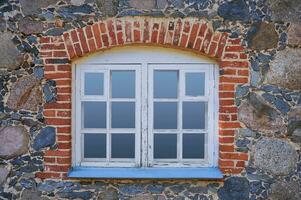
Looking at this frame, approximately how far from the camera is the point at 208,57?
170 inches

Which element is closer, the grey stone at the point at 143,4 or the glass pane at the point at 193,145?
the grey stone at the point at 143,4

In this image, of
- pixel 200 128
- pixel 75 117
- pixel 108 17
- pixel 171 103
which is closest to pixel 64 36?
pixel 108 17

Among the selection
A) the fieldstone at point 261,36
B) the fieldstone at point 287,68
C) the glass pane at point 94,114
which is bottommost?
the glass pane at point 94,114

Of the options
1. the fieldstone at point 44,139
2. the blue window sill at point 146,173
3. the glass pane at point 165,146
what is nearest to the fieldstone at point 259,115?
the blue window sill at point 146,173

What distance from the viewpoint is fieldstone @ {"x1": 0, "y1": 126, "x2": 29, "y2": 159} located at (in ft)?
14.2

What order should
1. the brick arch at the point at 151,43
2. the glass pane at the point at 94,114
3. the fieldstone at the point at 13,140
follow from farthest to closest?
the glass pane at the point at 94,114, the fieldstone at the point at 13,140, the brick arch at the point at 151,43

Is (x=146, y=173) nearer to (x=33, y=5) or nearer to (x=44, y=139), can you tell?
(x=44, y=139)

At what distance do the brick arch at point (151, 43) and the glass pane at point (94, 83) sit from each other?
18cm

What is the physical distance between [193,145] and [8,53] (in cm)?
205

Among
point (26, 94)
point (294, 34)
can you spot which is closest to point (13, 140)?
point (26, 94)

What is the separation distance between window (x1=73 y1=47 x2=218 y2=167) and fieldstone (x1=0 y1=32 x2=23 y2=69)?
0.57 metres

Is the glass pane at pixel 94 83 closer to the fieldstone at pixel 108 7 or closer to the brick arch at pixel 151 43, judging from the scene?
the brick arch at pixel 151 43

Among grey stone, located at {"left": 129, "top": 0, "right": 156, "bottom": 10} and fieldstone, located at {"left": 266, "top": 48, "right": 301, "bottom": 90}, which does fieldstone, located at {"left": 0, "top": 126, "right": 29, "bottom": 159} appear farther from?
fieldstone, located at {"left": 266, "top": 48, "right": 301, "bottom": 90}

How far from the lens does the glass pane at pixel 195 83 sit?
439cm
